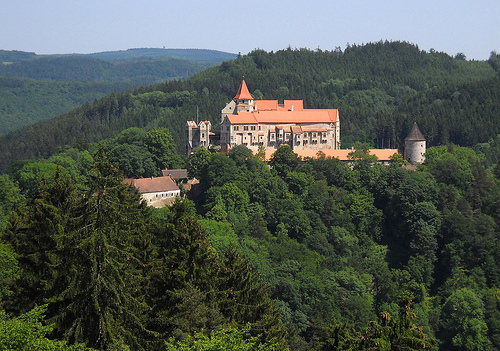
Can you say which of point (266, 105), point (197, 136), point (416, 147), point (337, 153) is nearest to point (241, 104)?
point (266, 105)

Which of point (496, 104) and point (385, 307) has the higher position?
point (496, 104)

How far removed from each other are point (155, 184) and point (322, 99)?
84.7m

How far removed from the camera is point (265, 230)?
71812 millimetres

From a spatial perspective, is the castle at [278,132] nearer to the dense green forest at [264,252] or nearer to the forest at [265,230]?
→ the forest at [265,230]

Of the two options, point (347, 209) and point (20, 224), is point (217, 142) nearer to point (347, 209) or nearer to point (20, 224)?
point (347, 209)

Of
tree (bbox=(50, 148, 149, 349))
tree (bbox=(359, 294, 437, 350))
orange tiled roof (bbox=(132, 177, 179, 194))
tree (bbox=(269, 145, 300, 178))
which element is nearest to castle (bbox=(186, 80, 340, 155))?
tree (bbox=(269, 145, 300, 178))

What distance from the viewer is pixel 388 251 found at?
7725 centimetres

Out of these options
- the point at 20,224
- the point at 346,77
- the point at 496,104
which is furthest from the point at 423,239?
the point at 346,77

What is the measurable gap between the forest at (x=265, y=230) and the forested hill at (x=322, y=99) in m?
0.59

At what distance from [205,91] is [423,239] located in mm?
82949

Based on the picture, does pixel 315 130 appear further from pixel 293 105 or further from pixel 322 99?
pixel 322 99

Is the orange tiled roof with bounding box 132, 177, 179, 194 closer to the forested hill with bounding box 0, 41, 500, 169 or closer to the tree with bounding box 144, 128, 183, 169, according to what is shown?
the tree with bounding box 144, 128, 183, 169

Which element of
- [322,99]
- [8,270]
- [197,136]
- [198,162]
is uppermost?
[322,99]

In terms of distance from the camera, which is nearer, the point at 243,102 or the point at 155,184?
the point at 155,184
